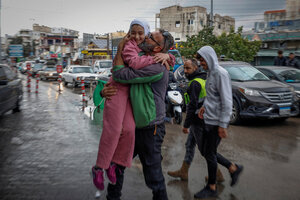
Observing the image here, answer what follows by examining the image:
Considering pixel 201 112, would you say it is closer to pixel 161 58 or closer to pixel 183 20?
pixel 161 58

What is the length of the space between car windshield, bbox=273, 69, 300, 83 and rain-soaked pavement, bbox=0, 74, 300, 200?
2.11 metres

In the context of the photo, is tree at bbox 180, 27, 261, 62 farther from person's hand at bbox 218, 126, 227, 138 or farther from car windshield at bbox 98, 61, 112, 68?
person's hand at bbox 218, 126, 227, 138

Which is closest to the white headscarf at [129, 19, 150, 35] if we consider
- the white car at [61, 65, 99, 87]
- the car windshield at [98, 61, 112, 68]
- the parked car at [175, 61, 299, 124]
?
the parked car at [175, 61, 299, 124]

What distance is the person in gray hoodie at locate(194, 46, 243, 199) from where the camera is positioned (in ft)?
10.3

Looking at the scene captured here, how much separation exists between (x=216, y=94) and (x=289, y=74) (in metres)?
7.97

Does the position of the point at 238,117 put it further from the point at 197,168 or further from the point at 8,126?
the point at 8,126

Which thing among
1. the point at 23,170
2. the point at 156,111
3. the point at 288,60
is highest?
the point at 288,60

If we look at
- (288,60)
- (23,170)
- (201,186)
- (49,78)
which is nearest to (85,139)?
(23,170)

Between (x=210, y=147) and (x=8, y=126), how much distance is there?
6171mm

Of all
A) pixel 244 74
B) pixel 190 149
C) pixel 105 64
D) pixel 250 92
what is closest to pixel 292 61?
pixel 244 74

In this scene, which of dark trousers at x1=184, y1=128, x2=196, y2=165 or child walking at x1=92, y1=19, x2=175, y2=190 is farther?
dark trousers at x1=184, y1=128, x2=196, y2=165

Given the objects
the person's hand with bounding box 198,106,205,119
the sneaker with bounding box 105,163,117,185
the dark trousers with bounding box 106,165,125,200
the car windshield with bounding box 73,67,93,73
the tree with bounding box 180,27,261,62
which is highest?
the tree with bounding box 180,27,261,62

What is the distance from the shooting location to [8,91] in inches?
325

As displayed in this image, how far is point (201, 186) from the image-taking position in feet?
12.4
